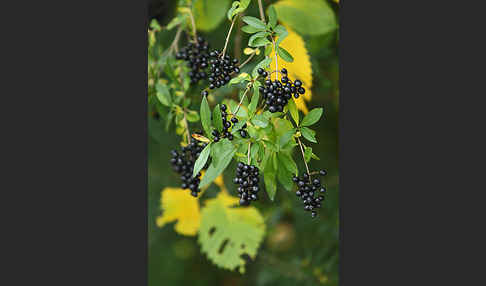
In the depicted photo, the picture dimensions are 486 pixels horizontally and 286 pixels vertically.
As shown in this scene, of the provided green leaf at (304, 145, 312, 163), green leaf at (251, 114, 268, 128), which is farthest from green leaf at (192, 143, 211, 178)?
green leaf at (304, 145, 312, 163)

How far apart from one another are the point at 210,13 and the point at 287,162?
0.65 meters

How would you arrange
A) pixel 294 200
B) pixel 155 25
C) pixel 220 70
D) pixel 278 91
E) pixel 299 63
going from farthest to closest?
pixel 294 200 → pixel 155 25 → pixel 299 63 → pixel 220 70 → pixel 278 91

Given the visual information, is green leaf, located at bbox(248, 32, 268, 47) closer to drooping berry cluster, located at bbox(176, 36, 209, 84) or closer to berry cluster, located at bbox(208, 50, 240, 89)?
berry cluster, located at bbox(208, 50, 240, 89)

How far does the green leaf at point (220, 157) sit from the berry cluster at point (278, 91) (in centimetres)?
12

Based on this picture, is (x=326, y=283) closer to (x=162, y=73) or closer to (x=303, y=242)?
(x=303, y=242)

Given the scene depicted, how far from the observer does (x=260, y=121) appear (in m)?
0.94

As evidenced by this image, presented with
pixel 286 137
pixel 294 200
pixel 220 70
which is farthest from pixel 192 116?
pixel 294 200

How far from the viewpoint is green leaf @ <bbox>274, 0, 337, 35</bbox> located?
139 centimetres

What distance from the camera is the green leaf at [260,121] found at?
3.07 feet

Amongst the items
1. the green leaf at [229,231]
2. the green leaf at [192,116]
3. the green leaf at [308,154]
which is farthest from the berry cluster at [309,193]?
the green leaf at [229,231]

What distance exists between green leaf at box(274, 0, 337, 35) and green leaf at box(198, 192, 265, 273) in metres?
0.63

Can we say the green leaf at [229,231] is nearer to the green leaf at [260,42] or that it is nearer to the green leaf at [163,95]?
the green leaf at [163,95]

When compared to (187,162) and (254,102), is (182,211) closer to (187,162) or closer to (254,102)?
(187,162)

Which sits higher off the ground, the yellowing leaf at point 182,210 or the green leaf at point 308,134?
the green leaf at point 308,134
